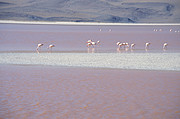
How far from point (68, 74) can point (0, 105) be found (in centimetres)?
468

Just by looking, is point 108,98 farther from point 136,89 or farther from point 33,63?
point 33,63

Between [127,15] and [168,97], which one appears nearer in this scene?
[168,97]

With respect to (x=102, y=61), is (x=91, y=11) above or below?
above

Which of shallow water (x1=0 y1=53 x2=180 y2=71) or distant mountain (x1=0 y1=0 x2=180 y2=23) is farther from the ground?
distant mountain (x1=0 y1=0 x2=180 y2=23)

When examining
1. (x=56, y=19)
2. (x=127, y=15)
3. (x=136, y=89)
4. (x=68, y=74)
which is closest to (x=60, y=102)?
(x=136, y=89)

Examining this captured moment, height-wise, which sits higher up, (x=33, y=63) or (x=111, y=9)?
(x=111, y=9)

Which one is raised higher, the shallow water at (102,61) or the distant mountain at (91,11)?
the distant mountain at (91,11)

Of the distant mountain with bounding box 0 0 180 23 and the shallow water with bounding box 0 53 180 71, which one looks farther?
the distant mountain with bounding box 0 0 180 23

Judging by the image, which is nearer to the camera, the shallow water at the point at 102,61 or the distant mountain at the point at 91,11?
the shallow water at the point at 102,61

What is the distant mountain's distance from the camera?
344 ft

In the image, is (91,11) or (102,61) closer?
(102,61)

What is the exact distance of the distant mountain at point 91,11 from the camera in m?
105

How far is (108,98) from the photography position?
936cm

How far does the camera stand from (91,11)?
396 ft
